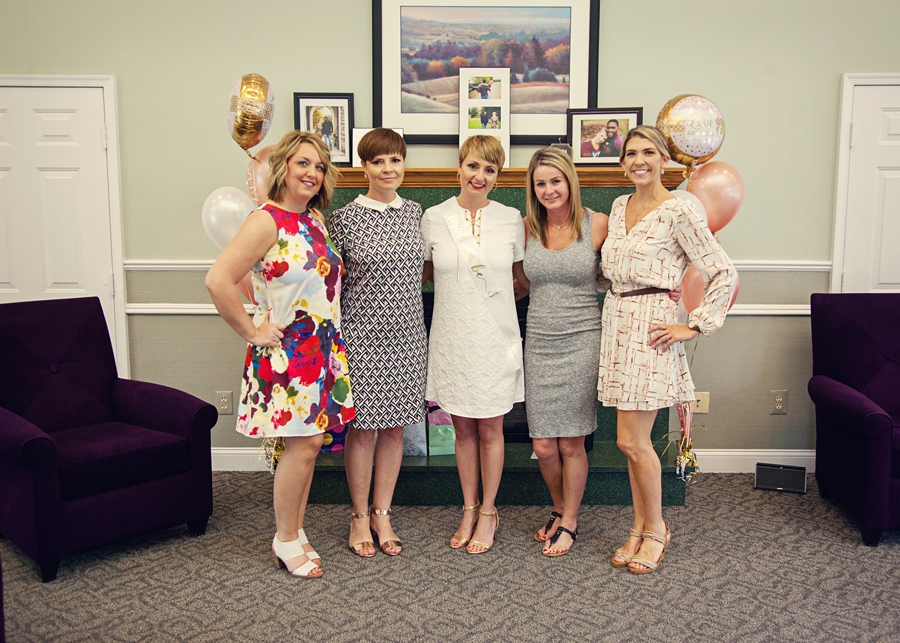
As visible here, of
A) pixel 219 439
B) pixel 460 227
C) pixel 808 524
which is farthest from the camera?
pixel 219 439

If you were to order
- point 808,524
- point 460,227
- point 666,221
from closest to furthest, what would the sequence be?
1. point 666,221
2. point 460,227
3. point 808,524

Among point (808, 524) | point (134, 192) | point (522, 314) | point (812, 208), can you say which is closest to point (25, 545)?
point (134, 192)

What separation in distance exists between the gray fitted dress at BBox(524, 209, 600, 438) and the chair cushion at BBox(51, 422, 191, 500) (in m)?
1.42

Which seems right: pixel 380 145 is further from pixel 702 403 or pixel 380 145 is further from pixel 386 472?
pixel 702 403

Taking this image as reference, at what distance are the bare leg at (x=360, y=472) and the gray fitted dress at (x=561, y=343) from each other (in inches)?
24.6

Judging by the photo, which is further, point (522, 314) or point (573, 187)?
point (522, 314)

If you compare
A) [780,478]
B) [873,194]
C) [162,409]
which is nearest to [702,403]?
[780,478]

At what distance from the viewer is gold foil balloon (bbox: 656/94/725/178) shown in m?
2.86

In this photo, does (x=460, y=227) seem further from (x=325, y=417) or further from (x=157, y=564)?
(x=157, y=564)

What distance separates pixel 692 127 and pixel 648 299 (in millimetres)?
917

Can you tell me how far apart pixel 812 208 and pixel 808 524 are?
1.59 m

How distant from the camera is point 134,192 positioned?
3.58 metres

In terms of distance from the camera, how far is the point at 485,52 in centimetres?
A: 347

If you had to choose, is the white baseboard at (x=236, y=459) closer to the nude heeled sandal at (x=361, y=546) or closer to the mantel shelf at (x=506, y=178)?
the nude heeled sandal at (x=361, y=546)
